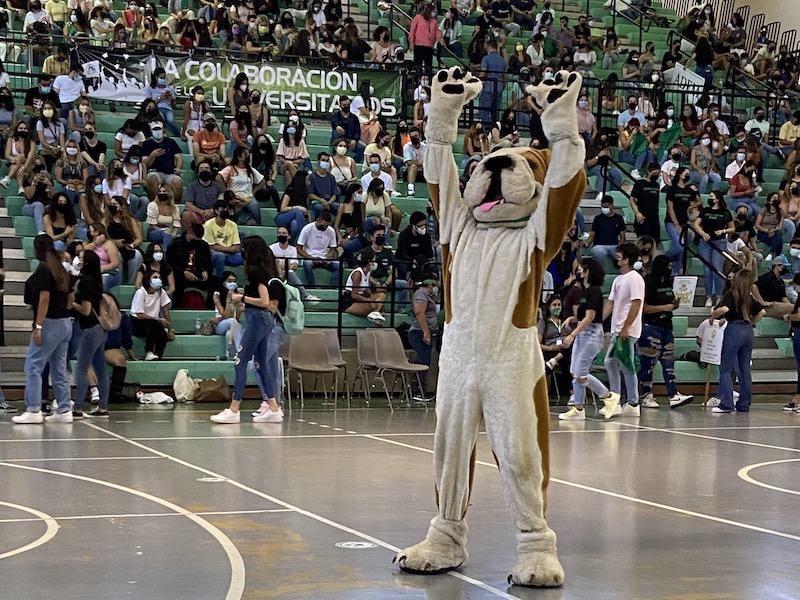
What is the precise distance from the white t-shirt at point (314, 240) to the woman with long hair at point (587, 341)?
4.96 m

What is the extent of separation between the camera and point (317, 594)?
5949mm

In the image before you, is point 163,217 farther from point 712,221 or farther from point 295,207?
point 712,221

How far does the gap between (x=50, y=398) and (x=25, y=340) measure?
1625mm

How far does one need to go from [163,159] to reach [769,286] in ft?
31.1

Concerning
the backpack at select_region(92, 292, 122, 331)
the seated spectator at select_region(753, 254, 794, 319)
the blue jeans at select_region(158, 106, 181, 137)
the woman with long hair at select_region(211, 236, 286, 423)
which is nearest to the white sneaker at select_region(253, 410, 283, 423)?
the woman with long hair at select_region(211, 236, 286, 423)

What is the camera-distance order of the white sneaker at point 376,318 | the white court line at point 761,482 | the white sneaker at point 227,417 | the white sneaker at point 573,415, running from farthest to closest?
the white sneaker at point 376,318, the white sneaker at point 573,415, the white sneaker at point 227,417, the white court line at point 761,482

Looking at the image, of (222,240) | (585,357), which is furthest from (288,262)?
(585,357)

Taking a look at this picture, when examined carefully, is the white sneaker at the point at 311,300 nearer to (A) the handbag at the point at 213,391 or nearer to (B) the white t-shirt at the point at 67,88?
(A) the handbag at the point at 213,391

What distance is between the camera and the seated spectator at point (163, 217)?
18.1 metres

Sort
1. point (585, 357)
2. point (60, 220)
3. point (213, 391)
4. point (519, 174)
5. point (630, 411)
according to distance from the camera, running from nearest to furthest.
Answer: point (519, 174), point (585, 357), point (630, 411), point (213, 391), point (60, 220)

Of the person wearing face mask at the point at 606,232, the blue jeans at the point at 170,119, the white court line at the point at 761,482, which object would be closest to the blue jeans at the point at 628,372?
the white court line at the point at 761,482

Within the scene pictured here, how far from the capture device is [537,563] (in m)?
6.18

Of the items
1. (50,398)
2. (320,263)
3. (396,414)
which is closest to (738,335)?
(396,414)

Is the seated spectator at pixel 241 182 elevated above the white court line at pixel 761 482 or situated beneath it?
elevated above
